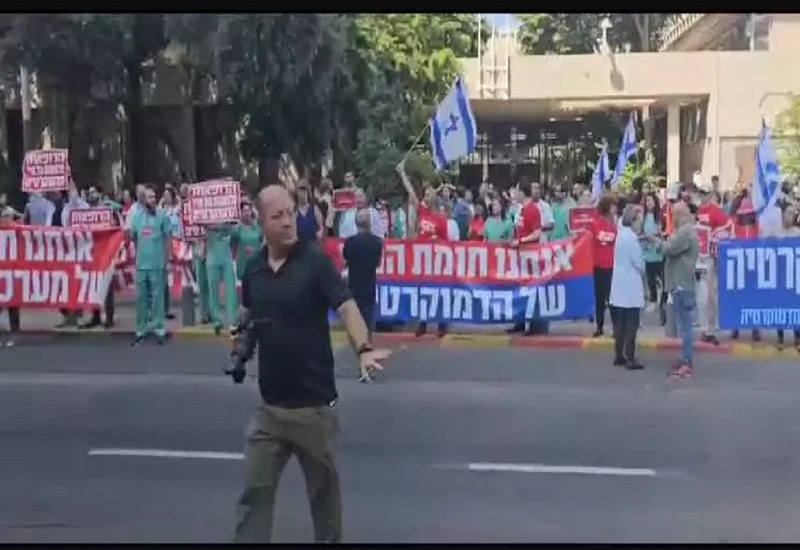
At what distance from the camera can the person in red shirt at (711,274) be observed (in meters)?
14.5

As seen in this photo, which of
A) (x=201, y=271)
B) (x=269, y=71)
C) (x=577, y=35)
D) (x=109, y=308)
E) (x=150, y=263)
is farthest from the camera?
(x=577, y=35)

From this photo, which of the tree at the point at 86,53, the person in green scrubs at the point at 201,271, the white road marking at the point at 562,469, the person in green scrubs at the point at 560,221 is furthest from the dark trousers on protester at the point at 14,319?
the white road marking at the point at 562,469

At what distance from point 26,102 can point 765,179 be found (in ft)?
52.5

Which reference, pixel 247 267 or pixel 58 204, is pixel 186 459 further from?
pixel 58 204

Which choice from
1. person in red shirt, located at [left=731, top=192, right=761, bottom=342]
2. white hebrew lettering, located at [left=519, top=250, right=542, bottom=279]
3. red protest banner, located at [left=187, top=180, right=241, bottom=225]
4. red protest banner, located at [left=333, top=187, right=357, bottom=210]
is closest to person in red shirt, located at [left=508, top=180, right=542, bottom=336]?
white hebrew lettering, located at [left=519, top=250, right=542, bottom=279]

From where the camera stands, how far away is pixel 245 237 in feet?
48.6

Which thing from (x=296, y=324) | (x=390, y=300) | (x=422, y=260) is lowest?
(x=390, y=300)

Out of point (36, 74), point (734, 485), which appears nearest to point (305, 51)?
point (36, 74)

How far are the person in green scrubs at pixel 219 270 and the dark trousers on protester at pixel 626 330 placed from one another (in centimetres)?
435

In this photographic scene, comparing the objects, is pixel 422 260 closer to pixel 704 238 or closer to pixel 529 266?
pixel 529 266

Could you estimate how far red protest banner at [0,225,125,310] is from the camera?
15.5 m

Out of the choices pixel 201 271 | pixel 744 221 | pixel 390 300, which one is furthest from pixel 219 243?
pixel 744 221

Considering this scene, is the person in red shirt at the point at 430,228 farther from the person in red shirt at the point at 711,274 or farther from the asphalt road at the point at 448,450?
the person in red shirt at the point at 711,274

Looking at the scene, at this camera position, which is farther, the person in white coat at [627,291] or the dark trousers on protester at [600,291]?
the dark trousers on protester at [600,291]
